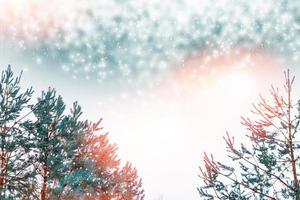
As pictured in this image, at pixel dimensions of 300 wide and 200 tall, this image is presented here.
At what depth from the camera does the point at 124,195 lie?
65.9 feet

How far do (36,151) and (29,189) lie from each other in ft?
6.67

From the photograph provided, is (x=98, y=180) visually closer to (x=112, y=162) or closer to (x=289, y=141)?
(x=112, y=162)

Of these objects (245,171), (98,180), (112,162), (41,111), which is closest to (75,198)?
(98,180)

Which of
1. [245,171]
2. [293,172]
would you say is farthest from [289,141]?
[245,171]

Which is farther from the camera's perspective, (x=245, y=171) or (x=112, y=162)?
(x=112, y=162)

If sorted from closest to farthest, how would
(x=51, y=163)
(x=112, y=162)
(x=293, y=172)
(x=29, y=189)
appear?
(x=293, y=172), (x=29, y=189), (x=51, y=163), (x=112, y=162)

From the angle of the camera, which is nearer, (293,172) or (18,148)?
(293,172)

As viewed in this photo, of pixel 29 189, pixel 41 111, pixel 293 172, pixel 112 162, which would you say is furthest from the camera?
pixel 112 162

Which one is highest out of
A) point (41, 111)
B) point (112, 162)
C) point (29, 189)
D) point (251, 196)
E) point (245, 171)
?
point (41, 111)

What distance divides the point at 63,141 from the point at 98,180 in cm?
299

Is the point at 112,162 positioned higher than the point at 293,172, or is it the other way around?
the point at 112,162

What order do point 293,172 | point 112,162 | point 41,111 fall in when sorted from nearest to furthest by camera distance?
point 293,172, point 41,111, point 112,162

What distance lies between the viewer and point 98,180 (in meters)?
18.9

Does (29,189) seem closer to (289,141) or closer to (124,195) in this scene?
(124,195)
